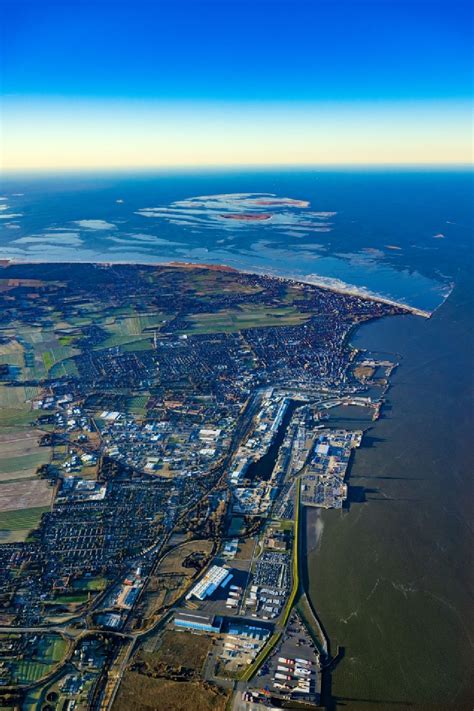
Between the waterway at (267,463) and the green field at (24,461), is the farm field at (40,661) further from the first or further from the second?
the waterway at (267,463)

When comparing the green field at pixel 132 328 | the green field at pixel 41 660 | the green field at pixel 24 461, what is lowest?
the green field at pixel 41 660

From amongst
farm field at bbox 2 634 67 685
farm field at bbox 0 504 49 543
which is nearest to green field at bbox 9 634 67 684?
farm field at bbox 2 634 67 685

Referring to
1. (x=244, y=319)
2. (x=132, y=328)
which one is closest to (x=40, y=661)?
(x=132, y=328)

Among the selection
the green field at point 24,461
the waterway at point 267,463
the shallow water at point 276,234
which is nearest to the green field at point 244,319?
the shallow water at point 276,234

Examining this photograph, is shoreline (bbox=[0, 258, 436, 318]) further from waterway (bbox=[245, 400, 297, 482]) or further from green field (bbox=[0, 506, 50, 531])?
green field (bbox=[0, 506, 50, 531])

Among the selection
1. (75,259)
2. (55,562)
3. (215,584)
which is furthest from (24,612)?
(75,259)

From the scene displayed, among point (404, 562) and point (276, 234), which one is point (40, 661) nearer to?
point (404, 562)

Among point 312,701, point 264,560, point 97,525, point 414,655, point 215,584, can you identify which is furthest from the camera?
point 97,525

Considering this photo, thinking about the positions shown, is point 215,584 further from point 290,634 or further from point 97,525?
point 97,525
